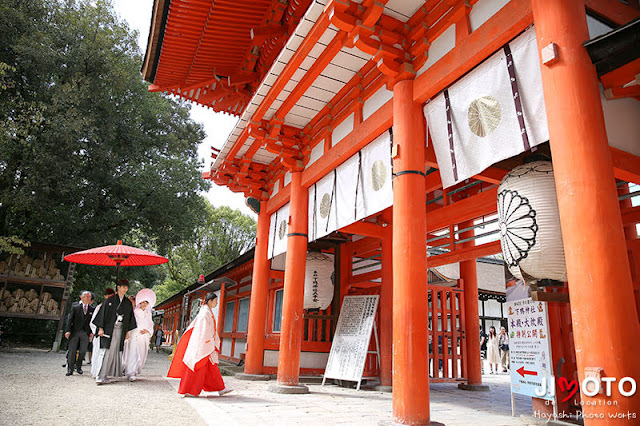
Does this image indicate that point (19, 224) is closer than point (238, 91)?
No

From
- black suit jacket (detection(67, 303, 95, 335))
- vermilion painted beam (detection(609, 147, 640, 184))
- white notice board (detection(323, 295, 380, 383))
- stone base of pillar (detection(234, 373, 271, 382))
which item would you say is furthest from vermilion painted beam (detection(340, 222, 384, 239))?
black suit jacket (detection(67, 303, 95, 335))

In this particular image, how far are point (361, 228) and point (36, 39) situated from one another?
15910 mm

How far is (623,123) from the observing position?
411 centimetres

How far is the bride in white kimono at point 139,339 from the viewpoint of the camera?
27.9 ft

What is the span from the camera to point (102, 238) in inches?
717

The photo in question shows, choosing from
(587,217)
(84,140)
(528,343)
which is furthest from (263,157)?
(84,140)

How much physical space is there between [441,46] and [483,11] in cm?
62

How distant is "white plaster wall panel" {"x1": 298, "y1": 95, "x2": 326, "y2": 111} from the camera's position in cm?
709

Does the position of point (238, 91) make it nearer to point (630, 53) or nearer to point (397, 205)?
point (397, 205)

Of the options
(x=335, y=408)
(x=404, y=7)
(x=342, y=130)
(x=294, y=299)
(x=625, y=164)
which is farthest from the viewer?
(x=294, y=299)

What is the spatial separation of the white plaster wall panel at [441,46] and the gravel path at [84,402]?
5.01 meters

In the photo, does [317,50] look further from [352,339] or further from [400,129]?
[352,339]

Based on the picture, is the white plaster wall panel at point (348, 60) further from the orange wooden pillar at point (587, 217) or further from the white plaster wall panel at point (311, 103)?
the orange wooden pillar at point (587, 217)

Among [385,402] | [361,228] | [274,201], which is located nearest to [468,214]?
[361,228]
